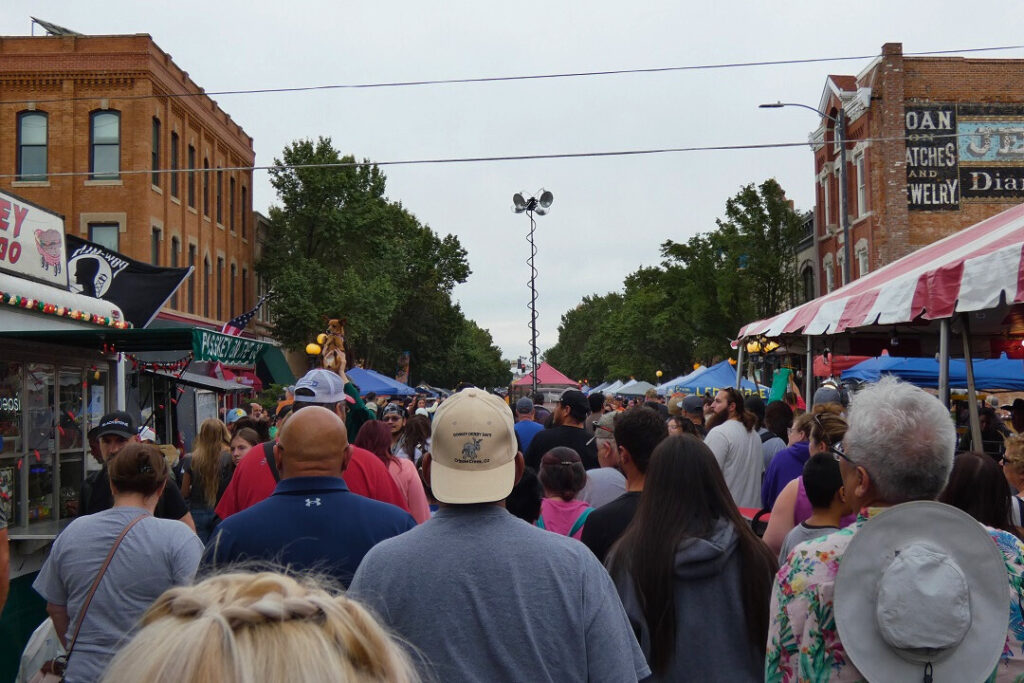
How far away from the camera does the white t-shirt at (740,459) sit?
836cm

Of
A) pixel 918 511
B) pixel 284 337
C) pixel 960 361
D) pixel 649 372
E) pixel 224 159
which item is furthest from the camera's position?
pixel 649 372

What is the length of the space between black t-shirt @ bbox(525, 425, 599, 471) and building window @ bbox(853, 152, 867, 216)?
28.2m

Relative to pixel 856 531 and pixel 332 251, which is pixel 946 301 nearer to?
pixel 856 531

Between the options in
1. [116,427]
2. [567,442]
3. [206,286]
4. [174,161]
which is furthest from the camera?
[206,286]

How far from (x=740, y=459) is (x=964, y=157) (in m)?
28.5

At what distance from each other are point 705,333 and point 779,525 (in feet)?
115

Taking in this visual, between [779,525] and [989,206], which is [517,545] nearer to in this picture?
[779,525]

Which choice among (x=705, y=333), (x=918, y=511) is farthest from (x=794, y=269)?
(x=918, y=511)

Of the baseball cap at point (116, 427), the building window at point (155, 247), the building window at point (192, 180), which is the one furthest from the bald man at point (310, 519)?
the building window at point (192, 180)

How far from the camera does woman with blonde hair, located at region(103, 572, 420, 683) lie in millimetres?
1085

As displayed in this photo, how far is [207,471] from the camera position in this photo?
27.4 ft

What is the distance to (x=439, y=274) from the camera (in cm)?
5775

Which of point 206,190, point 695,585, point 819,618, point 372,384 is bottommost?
point 695,585

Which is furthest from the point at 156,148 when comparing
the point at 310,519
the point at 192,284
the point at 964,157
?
the point at 310,519
